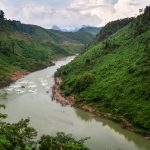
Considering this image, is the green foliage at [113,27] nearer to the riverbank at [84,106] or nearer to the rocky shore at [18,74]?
the rocky shore at [18,74]

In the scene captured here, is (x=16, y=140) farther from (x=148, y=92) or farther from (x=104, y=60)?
(x=104, y=60)

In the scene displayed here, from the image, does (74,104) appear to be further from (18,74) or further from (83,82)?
(18,74)

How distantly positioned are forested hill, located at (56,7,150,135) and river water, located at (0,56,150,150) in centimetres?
381

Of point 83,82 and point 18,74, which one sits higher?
point 18,74

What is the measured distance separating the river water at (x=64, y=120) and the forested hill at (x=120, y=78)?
381cm

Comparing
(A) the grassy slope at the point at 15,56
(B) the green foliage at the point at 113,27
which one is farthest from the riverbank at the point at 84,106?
(B) the green foliage at the point at 113,27

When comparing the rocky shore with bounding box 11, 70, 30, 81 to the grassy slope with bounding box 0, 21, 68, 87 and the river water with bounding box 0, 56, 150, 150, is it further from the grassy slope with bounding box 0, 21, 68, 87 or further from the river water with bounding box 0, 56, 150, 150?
the river water with bounding box 0, 56, 150, 150

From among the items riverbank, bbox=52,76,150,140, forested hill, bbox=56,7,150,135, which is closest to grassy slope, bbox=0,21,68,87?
forested hill, bbox=56,7,150,135

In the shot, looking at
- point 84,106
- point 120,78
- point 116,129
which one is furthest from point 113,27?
point 116,129

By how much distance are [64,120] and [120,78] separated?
23.2m

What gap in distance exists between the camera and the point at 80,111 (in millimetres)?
84562

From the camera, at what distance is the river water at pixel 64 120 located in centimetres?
6325

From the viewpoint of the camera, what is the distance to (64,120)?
76.6 m

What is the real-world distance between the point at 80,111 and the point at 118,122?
13378mm
